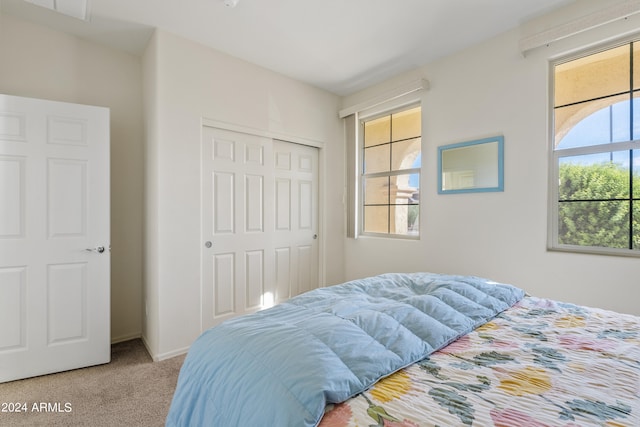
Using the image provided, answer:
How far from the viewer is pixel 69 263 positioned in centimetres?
223

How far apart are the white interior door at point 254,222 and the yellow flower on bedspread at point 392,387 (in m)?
2.20

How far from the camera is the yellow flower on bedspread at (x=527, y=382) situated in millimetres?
824

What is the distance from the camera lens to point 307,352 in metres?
0.87

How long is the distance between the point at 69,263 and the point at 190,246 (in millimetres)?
815

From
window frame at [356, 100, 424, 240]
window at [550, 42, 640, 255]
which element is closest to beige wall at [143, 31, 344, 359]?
window frame at [356, 100, 424, 240]

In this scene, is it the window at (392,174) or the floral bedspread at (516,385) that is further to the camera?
the window at (392,174)

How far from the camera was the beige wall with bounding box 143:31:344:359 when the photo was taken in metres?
2.43

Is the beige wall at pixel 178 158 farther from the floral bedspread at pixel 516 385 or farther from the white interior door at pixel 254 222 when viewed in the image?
the floral bedspread at pixel 516 385

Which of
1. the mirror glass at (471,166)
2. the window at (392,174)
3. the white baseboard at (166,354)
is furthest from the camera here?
the window at (392,174)

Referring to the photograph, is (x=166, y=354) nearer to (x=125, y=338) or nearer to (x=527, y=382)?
(x=125, y=338)

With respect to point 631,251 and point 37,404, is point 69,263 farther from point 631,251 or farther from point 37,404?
point 631,251

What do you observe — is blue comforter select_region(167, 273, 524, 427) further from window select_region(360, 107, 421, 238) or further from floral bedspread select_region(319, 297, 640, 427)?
window select_region(360, 107, 421, 238)

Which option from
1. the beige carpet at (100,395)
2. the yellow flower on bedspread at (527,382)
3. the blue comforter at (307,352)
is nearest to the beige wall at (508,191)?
the blue comforter at (307,352)

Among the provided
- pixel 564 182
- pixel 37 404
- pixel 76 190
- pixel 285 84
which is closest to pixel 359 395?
pixel 37 404
